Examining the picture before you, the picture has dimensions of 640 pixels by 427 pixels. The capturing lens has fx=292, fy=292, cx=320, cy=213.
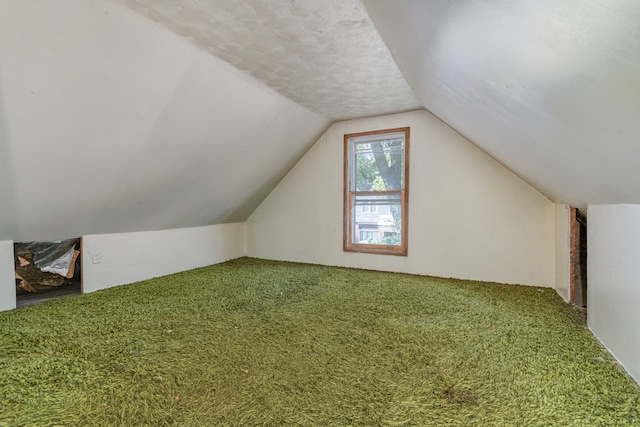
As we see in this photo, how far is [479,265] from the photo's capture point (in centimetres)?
311

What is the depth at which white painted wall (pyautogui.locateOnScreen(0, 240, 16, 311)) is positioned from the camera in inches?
89.9

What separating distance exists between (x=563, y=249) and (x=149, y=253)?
4180 millimetres

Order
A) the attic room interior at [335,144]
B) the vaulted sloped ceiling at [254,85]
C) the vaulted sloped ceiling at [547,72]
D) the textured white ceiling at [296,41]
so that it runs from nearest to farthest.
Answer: the vaulted sloped ceiling at [547,72] < the vaulted sloped ceiling at [254,85] < the attic room interior at [335,144] < the textured white ceiling at [296,41]

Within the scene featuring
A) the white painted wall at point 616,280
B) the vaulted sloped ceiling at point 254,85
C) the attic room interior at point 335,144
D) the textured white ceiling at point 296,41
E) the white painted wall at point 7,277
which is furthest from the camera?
the white painted wall at point 7,277

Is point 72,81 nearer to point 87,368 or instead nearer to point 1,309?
point 87,368

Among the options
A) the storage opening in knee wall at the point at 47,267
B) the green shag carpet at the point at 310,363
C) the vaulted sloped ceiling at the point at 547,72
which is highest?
the vaulted sloped ceiling at the point at 547,72

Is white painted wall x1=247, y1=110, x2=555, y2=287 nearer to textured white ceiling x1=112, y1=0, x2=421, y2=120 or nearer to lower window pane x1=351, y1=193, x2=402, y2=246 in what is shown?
lower window pane x1=351, y1=193, x2=402, y2=246

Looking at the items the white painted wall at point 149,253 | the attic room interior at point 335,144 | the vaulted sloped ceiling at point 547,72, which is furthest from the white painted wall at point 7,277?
the vaulted sloped ceiling at point 547,72

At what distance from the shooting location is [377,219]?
3762 millimetres

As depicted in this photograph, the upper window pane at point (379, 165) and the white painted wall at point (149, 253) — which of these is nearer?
the white painted wall at point (149, 253)

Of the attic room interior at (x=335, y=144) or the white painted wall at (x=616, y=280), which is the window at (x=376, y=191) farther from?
the white painted wall at (x=616, y=280)

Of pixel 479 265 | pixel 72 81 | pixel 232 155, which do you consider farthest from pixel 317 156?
pixel 72 81

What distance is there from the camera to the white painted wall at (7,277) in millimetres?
2283

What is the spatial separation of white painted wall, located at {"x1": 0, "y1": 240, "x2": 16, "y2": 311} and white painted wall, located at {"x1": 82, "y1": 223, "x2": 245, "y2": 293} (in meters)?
0.49
